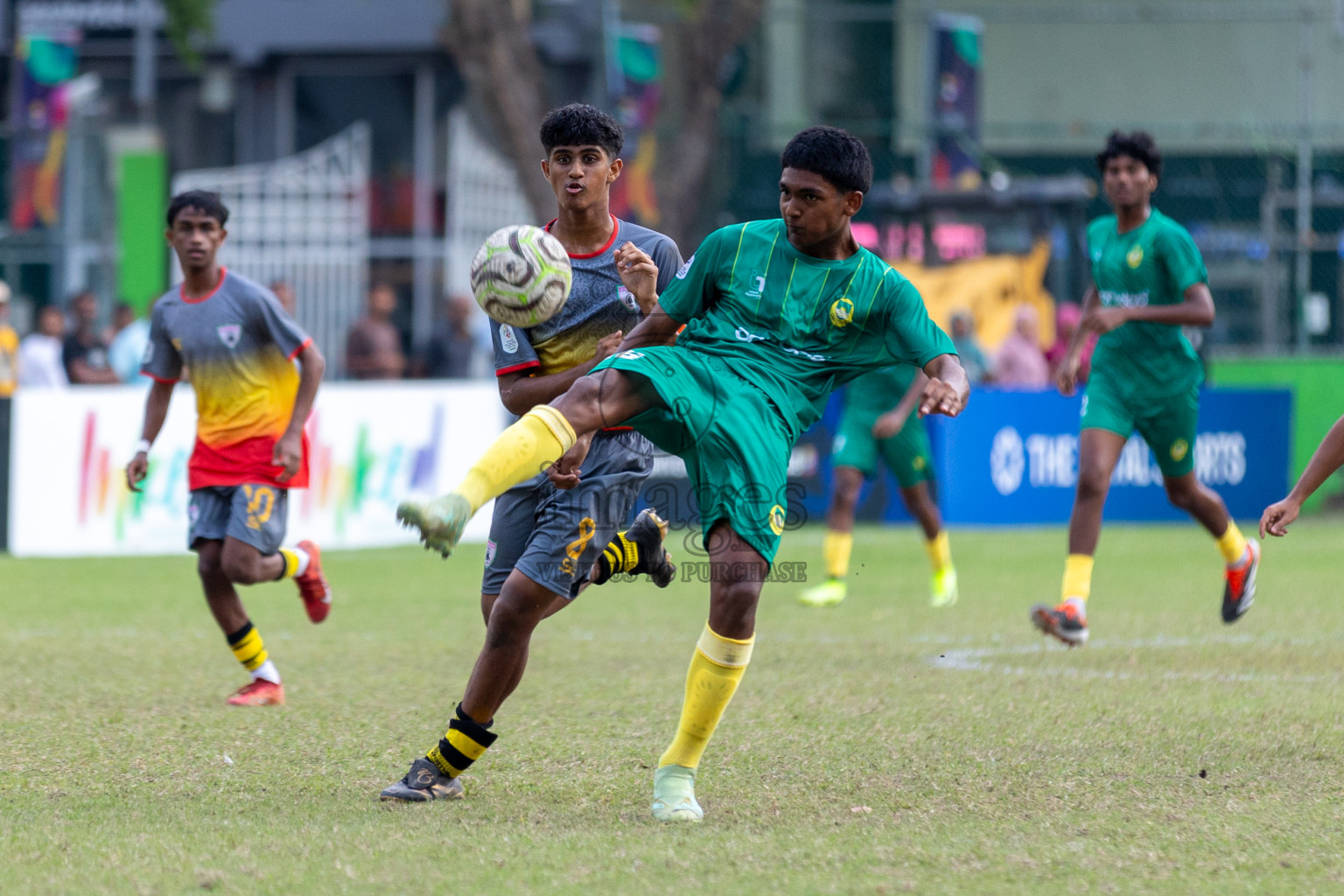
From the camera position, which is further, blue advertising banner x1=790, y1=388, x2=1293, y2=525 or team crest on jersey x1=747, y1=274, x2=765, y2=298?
blue advertising banner x1=790, y1=388, x2=1293, y2=525

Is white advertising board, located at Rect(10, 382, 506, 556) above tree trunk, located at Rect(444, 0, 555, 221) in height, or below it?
below

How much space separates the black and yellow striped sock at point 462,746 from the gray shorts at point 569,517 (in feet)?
1.52

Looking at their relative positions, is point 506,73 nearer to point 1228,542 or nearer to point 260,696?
point 1228,542

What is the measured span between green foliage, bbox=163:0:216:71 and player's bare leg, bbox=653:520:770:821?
19.7 metres

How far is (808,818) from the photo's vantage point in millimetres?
4996

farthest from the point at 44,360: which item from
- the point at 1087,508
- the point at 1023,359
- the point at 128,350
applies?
the point at 1087,508

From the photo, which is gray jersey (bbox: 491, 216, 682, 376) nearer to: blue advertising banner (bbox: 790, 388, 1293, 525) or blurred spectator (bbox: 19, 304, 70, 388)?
blue advertising banner (bbox: 790, 388, 1293, 525)

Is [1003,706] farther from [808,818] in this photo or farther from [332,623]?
[332,623]

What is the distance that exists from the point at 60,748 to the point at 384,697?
1557 millimetres

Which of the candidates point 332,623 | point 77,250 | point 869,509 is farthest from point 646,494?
point 77,250

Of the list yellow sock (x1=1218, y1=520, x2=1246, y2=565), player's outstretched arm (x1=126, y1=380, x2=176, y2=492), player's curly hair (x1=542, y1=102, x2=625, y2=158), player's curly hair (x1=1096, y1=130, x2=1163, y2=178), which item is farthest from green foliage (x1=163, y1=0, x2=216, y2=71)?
player's curly hair (x1=542, y1=102, x2=625, y2=158)

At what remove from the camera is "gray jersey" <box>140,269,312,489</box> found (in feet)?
25.0

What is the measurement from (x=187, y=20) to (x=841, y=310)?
19.7 meters

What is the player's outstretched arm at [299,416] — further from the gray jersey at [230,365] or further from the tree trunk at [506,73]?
the tree trunk at [506,73]
